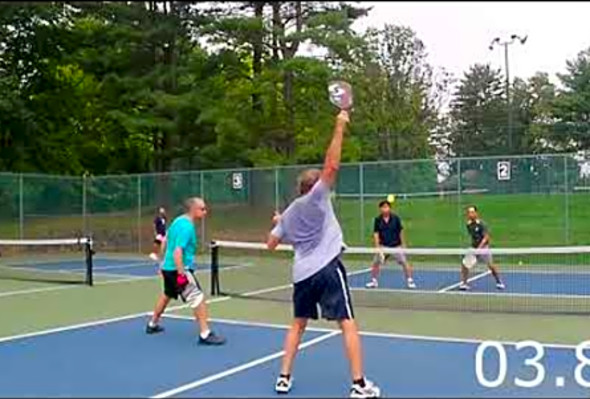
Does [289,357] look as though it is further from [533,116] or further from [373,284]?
[533,116]

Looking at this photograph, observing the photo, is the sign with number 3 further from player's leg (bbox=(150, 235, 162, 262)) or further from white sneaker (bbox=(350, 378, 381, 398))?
white sneaker (bbox=(350, 378, 381, 398))

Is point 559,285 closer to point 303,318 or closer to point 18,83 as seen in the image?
point 303,318

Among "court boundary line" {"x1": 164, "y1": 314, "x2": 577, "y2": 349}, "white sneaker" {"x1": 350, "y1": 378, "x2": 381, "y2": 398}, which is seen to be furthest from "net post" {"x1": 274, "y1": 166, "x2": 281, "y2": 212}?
"white sneaker" {"x1": 350, "y1": 378, "x2": 381, "y2": 398}

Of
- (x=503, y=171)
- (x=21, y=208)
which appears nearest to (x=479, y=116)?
(x=503, y=171)

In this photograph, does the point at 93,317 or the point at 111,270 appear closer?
the point at 93,317

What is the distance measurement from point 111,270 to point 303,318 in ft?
43.6

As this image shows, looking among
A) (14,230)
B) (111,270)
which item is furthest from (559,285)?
(14,230)

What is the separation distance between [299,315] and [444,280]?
32.9 ft

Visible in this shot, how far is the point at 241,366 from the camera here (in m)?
7.30

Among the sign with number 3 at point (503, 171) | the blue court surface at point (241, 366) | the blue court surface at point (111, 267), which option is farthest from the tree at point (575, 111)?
the blue court surface at point (241, 366)

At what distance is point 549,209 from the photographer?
65.6 feet

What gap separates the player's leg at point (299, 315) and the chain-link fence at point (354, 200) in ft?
47.6

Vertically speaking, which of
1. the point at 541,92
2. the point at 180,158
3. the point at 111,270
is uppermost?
the point at 541,92

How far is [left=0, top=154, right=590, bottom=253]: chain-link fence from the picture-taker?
19906 mm
